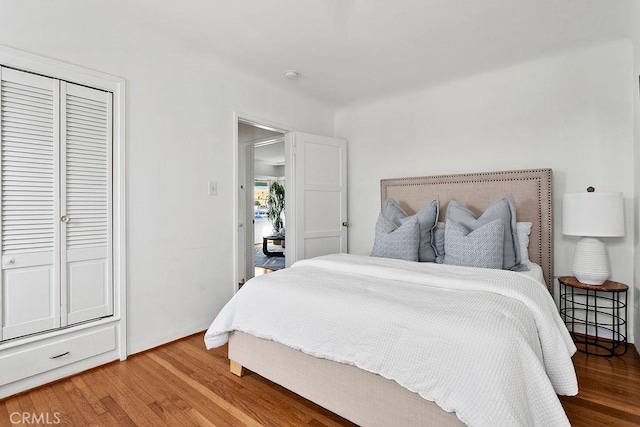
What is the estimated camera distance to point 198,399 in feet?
6.06

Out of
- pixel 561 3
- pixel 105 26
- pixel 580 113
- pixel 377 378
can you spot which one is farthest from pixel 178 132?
pixel 580 113

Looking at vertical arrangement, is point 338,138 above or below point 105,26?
below

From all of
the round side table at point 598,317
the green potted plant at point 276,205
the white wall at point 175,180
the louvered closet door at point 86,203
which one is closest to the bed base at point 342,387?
the white wall at point 175,180

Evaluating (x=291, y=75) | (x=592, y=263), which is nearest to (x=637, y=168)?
(x=592, y=263)

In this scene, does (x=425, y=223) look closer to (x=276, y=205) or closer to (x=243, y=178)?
(x=243, y=178)

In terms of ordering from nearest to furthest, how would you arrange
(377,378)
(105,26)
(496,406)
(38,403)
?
(496,406), (377,378), (38,403), (105,26)

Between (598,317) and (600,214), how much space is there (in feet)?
3.29

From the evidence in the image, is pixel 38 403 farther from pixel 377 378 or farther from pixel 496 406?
pixel 496 406

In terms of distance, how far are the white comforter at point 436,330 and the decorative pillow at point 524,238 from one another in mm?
944

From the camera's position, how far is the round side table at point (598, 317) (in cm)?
245

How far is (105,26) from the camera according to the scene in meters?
2.27

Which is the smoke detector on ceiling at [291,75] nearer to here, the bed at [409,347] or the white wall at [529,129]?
the white wall at [529,129]

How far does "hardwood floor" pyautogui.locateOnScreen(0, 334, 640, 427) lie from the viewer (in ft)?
5.48

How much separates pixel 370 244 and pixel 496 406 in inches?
118
